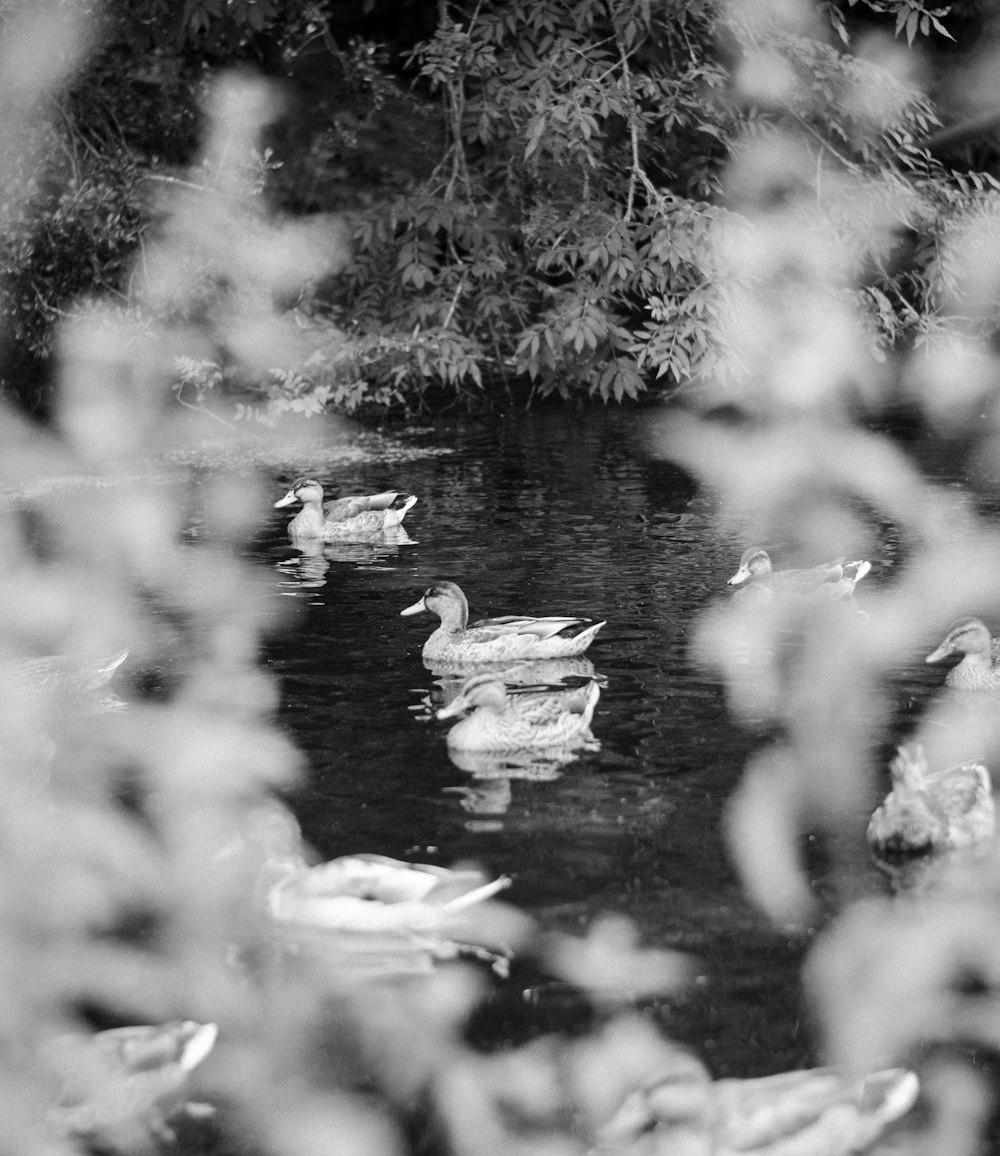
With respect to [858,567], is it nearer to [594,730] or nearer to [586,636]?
[586,636]

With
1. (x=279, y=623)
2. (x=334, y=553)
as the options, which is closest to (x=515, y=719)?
(x=279, y=623)

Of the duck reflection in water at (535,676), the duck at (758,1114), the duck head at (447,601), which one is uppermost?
the duck at (758,1114)

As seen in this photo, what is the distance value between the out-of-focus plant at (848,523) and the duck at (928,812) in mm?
109

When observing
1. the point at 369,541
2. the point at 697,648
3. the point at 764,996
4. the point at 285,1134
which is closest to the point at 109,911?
the point at 285,1134

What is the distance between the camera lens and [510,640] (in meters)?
7.63

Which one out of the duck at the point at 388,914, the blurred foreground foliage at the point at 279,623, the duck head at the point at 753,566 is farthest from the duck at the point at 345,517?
the duck at the point at 388,914

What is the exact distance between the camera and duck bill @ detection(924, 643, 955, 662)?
7246 millimetres

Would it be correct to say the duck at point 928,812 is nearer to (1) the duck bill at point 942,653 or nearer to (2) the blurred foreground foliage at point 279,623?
(2) the blurred foreground foliage at point 279,623

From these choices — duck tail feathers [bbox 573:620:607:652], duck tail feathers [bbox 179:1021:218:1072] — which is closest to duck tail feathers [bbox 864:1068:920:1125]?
duck tail feathers [bbox 179:1021:218:1072]

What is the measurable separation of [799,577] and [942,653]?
1335 millimetres

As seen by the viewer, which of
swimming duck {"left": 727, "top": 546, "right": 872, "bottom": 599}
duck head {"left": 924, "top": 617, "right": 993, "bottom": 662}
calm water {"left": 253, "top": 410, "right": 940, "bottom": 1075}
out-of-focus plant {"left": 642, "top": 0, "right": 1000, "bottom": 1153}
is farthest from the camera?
swimming duck {"left": 727, "top": 546, "right": 872, "bottom": 599}

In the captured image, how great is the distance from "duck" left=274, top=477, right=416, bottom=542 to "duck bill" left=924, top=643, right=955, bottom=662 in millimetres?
4197

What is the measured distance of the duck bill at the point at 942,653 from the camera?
725cm

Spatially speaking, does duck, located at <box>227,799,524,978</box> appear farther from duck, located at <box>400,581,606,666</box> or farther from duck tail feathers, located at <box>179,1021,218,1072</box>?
duck, located at <box>400,581,606,666</box>
